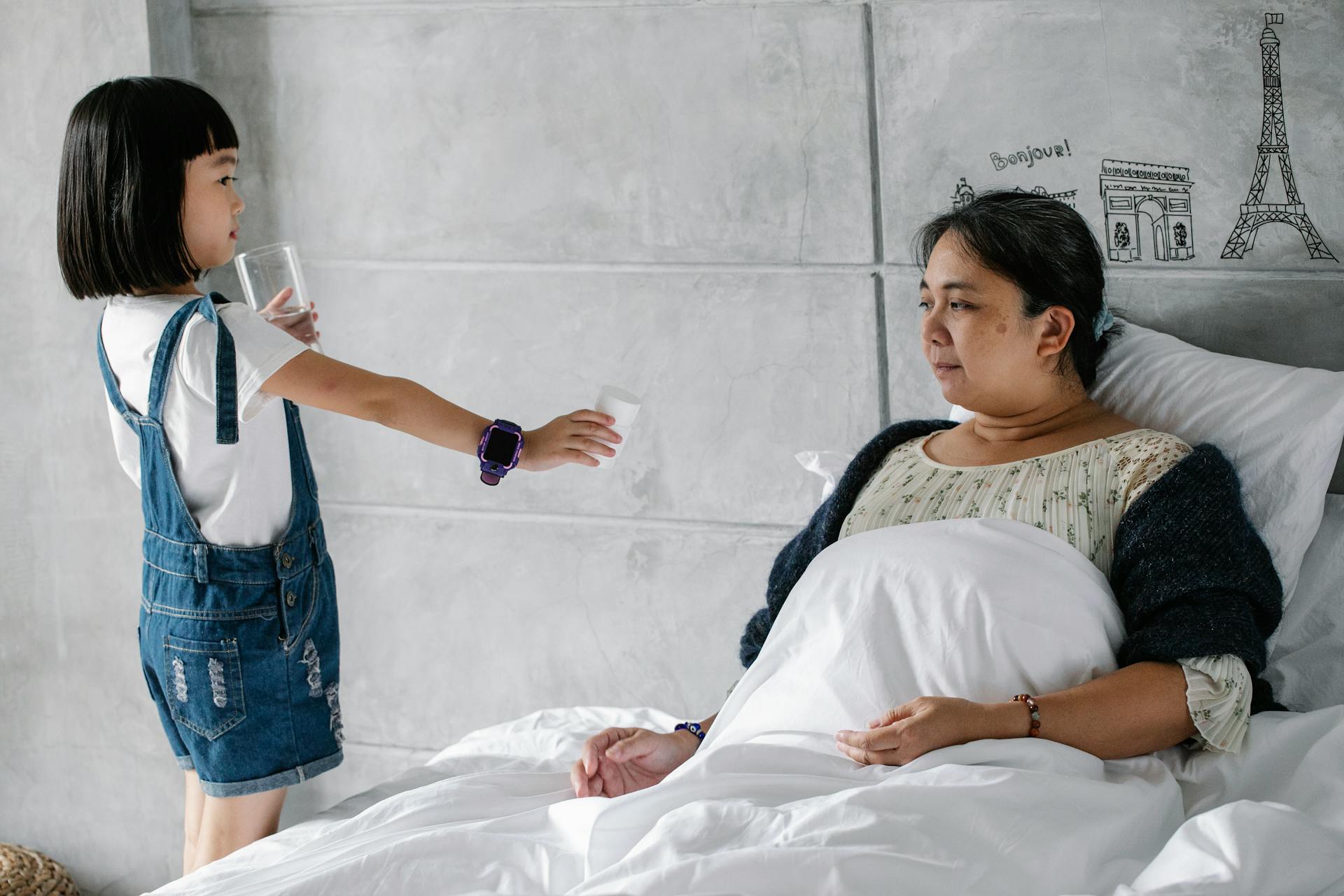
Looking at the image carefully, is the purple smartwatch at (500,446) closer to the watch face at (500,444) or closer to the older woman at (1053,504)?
the watch face at (500,444)

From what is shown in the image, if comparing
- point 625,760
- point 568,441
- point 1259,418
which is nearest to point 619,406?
point 568,441

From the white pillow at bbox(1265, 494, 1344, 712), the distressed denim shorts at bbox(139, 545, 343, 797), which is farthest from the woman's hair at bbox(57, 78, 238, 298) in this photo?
the white pillow at bbox(1265, 494, 1344, 712)

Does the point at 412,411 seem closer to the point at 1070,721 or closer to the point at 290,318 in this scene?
the point at 290,318

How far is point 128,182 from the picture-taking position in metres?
1.70

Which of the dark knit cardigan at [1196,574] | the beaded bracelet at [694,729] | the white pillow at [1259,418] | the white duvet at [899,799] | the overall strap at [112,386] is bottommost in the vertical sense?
the beaded bracelet at [694,729]

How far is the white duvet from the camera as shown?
3.99ft

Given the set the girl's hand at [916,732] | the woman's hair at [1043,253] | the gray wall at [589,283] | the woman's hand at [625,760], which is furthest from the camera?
the gray wall at [589,283]

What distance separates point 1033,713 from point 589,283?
1.20 m

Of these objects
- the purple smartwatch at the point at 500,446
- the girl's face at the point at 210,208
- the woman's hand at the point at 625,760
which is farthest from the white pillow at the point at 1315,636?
the girl's face at the point at 210,208

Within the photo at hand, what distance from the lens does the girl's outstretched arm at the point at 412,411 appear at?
168 cm

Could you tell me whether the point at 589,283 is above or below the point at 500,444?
above

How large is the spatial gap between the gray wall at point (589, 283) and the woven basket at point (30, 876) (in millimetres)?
73

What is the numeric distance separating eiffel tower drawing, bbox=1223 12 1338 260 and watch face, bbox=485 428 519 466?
1155 mm

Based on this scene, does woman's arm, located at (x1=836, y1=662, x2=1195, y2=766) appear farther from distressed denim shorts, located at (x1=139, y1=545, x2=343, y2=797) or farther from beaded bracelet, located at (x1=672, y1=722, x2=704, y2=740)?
distressed denim shorts, located at (x1=139, y1=545, x2=343, y2=797)
